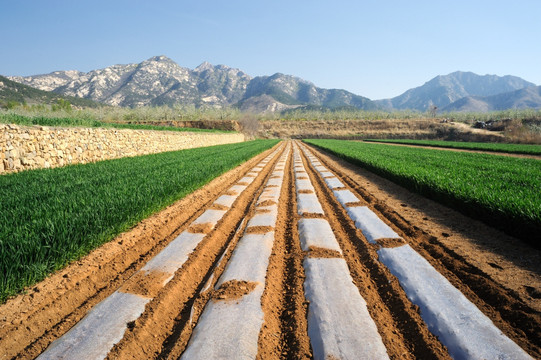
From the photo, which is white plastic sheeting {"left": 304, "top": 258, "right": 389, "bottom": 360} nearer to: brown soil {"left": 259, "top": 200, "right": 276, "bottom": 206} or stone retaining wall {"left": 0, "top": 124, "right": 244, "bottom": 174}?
brown soil {"left": 259, "top": 200, "right": 276, "bottom": 206}

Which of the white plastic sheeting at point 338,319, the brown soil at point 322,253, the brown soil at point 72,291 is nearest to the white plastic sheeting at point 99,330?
the brown soil at point 72,291

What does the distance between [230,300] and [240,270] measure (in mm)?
638

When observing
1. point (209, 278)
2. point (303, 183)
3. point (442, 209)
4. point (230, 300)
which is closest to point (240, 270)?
point (209, 278)

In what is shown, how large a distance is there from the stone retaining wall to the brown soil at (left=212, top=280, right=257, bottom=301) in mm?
9079

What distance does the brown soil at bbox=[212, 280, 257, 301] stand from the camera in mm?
2651

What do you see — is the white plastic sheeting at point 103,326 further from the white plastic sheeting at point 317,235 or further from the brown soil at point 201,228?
the white plastic sheeting at point 317,235

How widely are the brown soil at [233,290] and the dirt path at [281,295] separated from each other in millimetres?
17

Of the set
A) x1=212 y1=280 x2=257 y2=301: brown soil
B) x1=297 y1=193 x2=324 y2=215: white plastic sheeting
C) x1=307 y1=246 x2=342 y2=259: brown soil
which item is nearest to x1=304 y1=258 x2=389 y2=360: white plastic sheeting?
x1=307 y1=246 x2=342 y2=259: brown soil

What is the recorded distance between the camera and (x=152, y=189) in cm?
583

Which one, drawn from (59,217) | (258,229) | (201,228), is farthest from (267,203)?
(59,217)

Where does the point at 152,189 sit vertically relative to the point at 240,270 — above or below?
above

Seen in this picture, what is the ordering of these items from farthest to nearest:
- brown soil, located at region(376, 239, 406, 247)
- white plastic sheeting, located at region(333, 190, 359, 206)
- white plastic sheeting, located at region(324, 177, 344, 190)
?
1. white plastic sheeting, located at region(324, 177, 344, 190)
2. white plastic sheeting, located at region(333, 190, 359, 206)
3. brown soil, located at region(376, 239, 406, 247)

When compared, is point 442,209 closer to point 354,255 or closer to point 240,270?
point 354,255

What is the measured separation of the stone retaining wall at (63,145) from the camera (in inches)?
316
